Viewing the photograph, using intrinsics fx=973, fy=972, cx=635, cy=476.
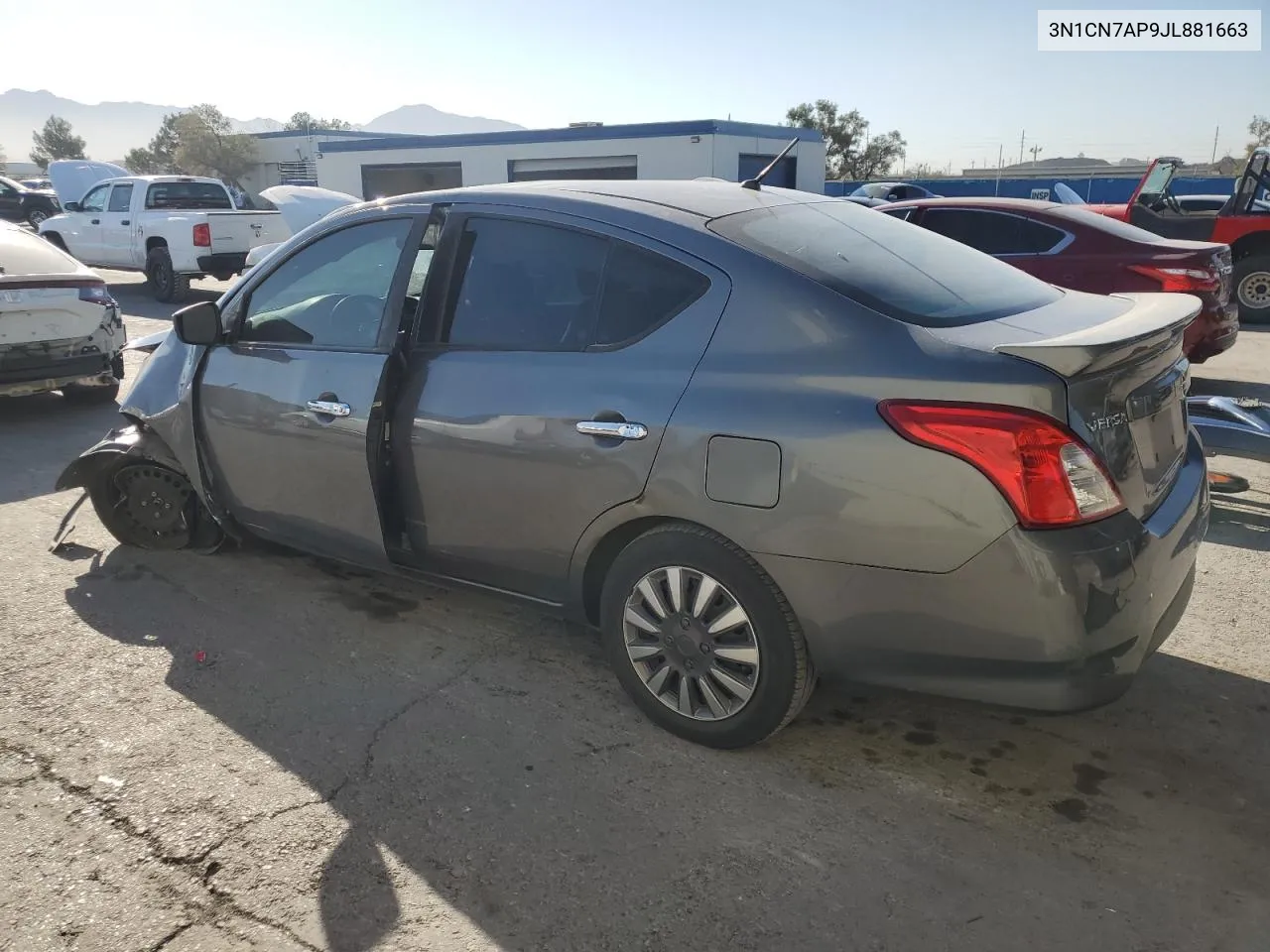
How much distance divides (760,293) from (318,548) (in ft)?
7.30

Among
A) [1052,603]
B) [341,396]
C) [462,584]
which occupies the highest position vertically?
[341,396]

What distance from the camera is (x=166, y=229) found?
14.6 m

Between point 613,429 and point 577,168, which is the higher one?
point 577,168

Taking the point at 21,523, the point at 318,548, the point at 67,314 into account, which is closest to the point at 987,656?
the point at 318,548

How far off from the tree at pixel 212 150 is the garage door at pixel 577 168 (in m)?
29.9

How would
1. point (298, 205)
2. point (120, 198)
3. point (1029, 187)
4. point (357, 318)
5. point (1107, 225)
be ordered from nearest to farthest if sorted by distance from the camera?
point (357, 318)
point (1107, 225)
point (298, 205)
point (120, 198)
point (1029, 187)

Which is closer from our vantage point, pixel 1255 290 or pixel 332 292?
pixel 332 292

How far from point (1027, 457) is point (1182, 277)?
638 centimetres

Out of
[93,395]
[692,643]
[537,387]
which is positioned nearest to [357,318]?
[537,387]

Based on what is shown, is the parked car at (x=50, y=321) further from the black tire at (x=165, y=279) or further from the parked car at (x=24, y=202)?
the parked car at (x=24, y=202)

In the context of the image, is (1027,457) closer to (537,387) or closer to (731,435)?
(731,435)

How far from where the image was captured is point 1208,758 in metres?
3.01

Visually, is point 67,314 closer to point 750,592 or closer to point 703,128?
point 750,592

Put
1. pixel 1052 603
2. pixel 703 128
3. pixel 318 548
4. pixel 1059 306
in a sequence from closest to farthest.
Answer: pixel 1052 603
pixel 1059 306
pixel 318 548
pixel 703 128
